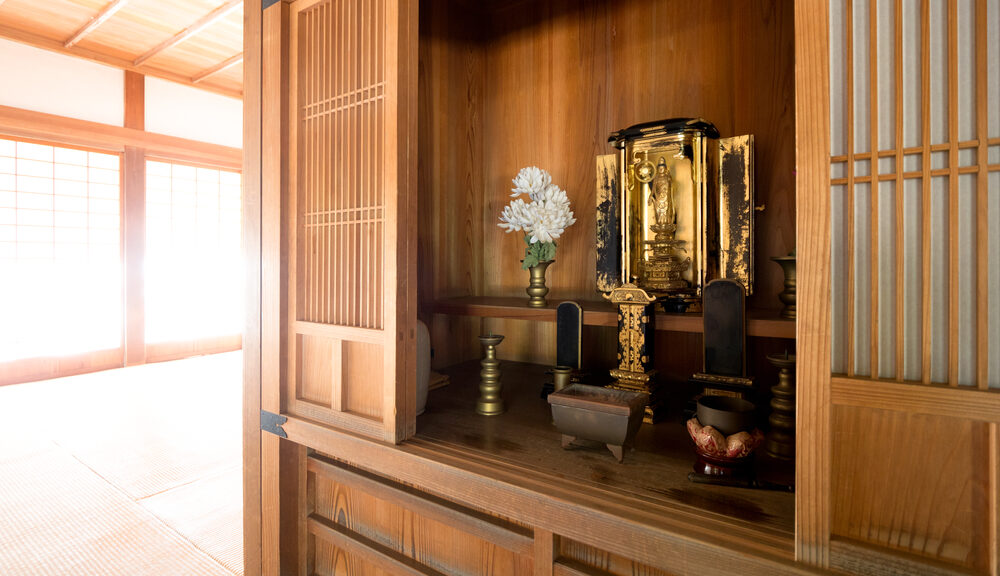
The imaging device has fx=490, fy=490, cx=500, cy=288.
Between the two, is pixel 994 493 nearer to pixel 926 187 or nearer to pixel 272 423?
pixel 926 187

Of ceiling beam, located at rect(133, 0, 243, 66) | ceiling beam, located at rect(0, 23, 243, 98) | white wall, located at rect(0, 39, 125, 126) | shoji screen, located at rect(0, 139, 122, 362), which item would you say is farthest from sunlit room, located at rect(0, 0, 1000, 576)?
ceiling beam, located at rect(0, 23, 243, 98)

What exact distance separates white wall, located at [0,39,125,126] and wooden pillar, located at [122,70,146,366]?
0.13 metres

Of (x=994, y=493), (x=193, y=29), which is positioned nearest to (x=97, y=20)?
(x=193, y=29)

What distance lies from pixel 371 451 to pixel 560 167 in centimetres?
139

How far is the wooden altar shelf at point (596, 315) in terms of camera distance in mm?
1359

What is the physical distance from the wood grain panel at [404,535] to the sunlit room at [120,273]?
985 mm

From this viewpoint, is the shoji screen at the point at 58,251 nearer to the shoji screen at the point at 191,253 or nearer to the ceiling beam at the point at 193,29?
the shoji screen at the point at 191,253

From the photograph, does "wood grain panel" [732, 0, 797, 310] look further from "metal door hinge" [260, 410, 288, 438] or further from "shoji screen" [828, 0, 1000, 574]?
"metal door hinge" [260, 410, 288, 438]

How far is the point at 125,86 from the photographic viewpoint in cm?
560

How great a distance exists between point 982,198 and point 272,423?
5.90 feet

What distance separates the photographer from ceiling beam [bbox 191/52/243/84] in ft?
17.8

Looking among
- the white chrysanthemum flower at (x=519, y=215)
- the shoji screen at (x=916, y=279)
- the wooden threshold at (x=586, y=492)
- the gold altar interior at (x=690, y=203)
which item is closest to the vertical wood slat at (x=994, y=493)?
the shoji screen at (x=916, y=279)

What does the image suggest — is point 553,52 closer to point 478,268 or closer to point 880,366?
point 478,268

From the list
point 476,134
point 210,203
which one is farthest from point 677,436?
point 210,203
